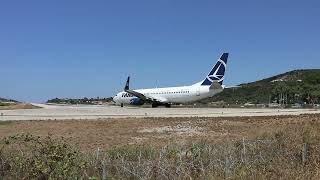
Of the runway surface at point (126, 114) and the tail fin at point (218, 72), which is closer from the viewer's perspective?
the runway surface at point (126, 114)

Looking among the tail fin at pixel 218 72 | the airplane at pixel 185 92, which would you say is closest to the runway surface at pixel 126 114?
the airplane at pixel 185 92

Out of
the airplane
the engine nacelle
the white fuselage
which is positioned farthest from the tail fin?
the engine nacelle

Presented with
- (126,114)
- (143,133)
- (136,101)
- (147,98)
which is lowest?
(143,133)

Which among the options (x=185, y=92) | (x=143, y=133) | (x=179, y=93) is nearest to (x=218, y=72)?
(x=185, y=92)

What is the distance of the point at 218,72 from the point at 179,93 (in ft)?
23.6

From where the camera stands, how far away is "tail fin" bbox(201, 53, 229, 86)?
82.8m

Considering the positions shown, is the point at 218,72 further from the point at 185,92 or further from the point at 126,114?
the point at 126,114

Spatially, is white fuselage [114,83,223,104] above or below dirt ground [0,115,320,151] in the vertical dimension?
above

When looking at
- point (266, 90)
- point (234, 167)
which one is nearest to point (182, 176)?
point (234, 167)

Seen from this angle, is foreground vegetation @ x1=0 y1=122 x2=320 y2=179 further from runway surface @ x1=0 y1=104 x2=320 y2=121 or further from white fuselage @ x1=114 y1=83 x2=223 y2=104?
white fuselage @ x1=114 y1=83 x2=223 y2=104

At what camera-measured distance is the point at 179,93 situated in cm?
8431

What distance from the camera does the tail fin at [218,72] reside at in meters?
82.8

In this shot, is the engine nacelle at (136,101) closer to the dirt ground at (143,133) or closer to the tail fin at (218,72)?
the tail fin at (218,72)

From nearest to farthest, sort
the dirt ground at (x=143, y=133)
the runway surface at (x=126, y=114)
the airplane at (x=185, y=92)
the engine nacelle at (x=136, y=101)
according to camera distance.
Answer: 1. the dirt ground at (x=143, y=133)
2. the runway surface at (x=126, y=114)
3. the airplane at (x=185, y=92)
4. the engine nacelle at (x=136, y=101)
